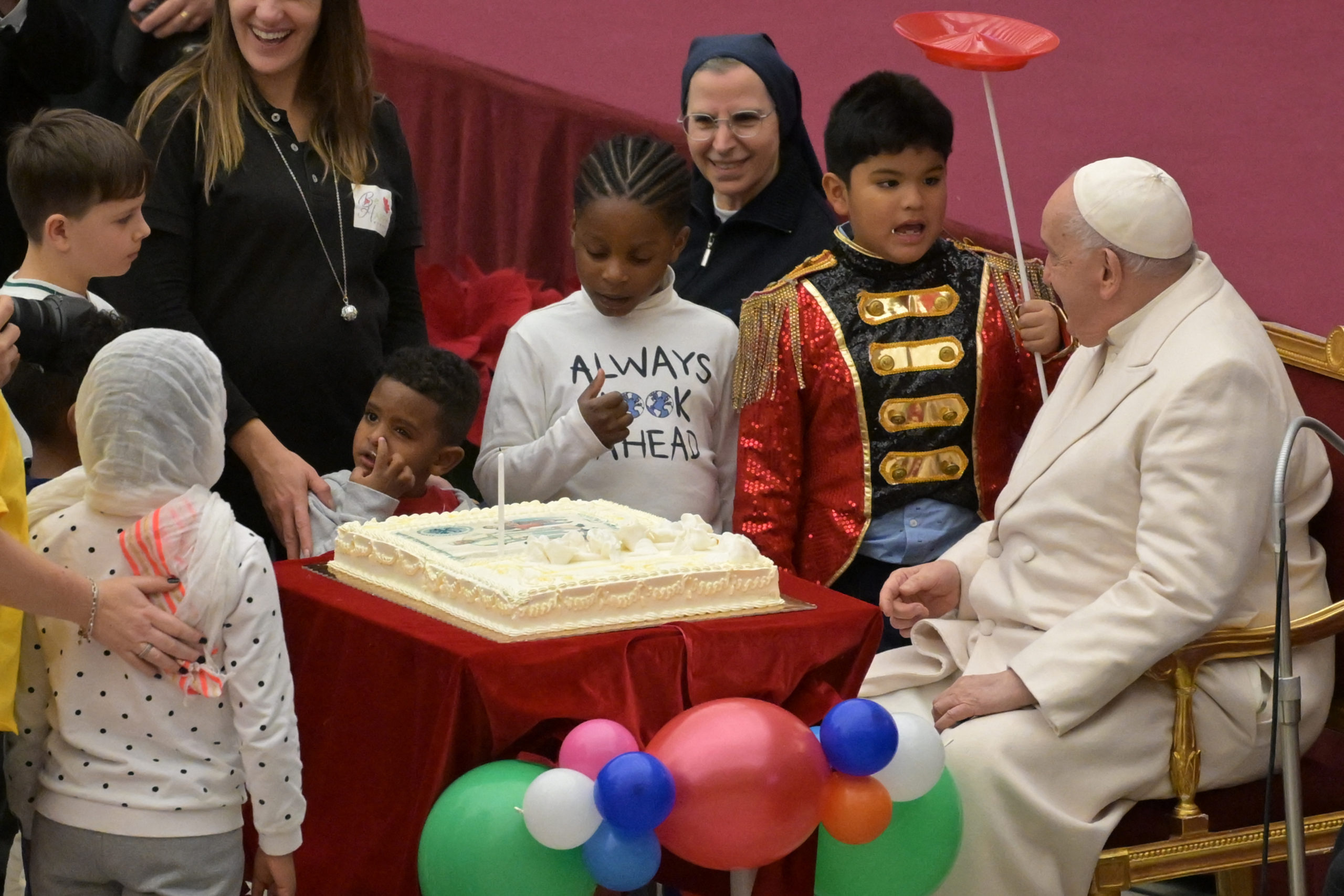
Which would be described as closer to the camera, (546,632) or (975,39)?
(546,632)

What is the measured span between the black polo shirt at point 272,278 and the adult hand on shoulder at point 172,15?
537mm

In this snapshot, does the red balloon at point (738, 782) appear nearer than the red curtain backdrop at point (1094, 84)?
Yes

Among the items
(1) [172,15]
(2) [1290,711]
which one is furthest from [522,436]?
(2) [1290,711]

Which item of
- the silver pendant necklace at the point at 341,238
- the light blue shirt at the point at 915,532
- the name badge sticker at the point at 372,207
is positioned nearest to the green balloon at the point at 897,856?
the light blue shirt at the point at 915,532

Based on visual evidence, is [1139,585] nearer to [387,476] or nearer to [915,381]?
[915,381]

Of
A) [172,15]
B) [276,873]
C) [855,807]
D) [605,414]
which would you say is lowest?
[276,873]

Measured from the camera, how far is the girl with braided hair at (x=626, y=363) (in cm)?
350

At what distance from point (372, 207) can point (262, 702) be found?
57.5 inches

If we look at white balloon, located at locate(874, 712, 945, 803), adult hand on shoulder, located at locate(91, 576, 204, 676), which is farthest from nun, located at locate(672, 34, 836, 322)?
adult hand on shoulder, located at locate(91, 576, 204, 676)

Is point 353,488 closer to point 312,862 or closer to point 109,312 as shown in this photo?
point 109,312

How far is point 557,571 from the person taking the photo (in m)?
2.72

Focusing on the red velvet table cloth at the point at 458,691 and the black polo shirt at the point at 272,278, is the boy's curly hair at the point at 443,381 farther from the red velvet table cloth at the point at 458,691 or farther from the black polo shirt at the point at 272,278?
the red velvet table cloth at the point at 458,691

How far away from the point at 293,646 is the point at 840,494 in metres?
1.21

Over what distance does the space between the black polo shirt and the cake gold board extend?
0.69 m
